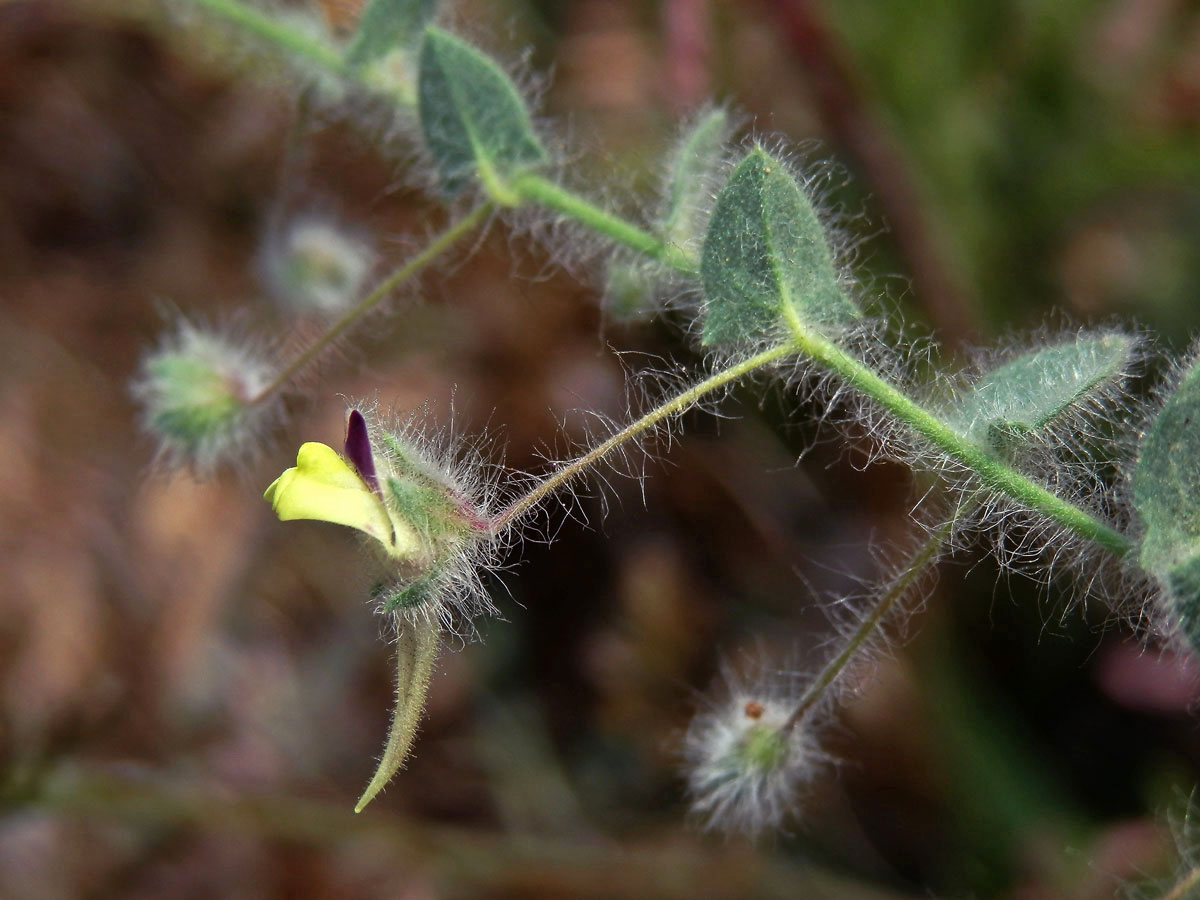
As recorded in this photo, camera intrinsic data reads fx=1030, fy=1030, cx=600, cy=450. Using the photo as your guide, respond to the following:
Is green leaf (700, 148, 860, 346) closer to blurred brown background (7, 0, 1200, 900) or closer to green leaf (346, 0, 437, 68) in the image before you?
green leaf (346, 0, 437, 68)

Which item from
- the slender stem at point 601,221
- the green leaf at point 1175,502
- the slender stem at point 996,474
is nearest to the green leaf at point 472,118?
the slender stem at point 601,221

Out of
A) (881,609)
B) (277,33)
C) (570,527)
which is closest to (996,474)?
(881,609)

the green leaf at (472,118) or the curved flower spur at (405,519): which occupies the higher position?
the green leaf at (472,118)

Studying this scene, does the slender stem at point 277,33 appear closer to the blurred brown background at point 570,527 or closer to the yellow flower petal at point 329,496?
the blurred brown background at point 570,527

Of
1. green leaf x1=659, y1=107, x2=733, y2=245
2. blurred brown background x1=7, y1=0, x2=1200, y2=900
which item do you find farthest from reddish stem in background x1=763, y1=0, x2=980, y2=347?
green leaf x1=659, y1=107, x2=733, y2=245

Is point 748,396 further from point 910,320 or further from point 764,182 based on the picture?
point 764,182

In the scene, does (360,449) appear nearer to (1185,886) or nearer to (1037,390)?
(1037,390)
